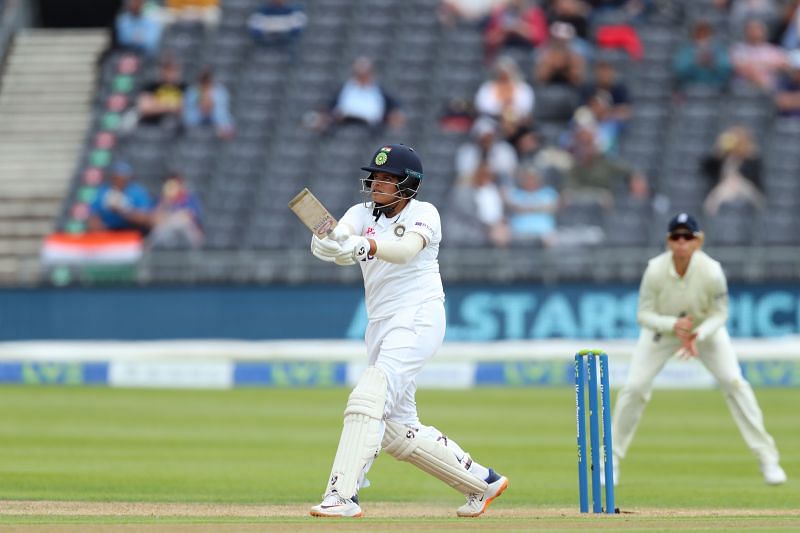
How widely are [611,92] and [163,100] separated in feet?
18.8

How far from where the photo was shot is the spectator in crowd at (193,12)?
73.8 feet

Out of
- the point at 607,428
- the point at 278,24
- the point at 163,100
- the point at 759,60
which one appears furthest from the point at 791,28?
the point at 607,428

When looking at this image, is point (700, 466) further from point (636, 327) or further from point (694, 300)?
point (636, 327)

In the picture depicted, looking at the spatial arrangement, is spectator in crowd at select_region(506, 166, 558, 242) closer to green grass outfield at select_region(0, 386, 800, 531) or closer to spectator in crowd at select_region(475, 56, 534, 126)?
spectator in crowd at select_region(475, 56, 534, 126)

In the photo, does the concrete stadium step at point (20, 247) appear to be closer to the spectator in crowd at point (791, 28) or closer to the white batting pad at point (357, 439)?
the spectator in crowd at point (791, 28)

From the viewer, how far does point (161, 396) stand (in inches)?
688

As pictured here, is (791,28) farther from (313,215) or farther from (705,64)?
(313,215)

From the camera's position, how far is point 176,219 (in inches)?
747

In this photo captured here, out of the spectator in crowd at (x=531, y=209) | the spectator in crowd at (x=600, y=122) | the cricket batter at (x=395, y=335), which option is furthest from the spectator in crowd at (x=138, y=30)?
the cricket batter at (x=395, y=335)

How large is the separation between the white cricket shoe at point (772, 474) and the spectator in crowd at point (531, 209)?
315 inches

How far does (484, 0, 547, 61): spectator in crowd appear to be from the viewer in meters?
20.7

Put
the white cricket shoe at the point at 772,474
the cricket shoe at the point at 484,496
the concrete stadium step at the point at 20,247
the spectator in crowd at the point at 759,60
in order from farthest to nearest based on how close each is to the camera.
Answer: the concrete stadium step at the point at 20,247, the spectator in crowd at the point at 759,60, the white cricket shoe at the point at 772,474, the cricket shoe at the point at 484,496

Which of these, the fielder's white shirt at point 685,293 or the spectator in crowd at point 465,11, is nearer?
the fielder's white shirt at point 685,293

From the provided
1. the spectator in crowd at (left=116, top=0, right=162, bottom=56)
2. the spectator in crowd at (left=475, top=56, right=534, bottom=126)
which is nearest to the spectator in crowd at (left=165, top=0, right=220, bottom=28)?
the spectator in crowd at (left=116, top=0, right=162, bottom=56)
